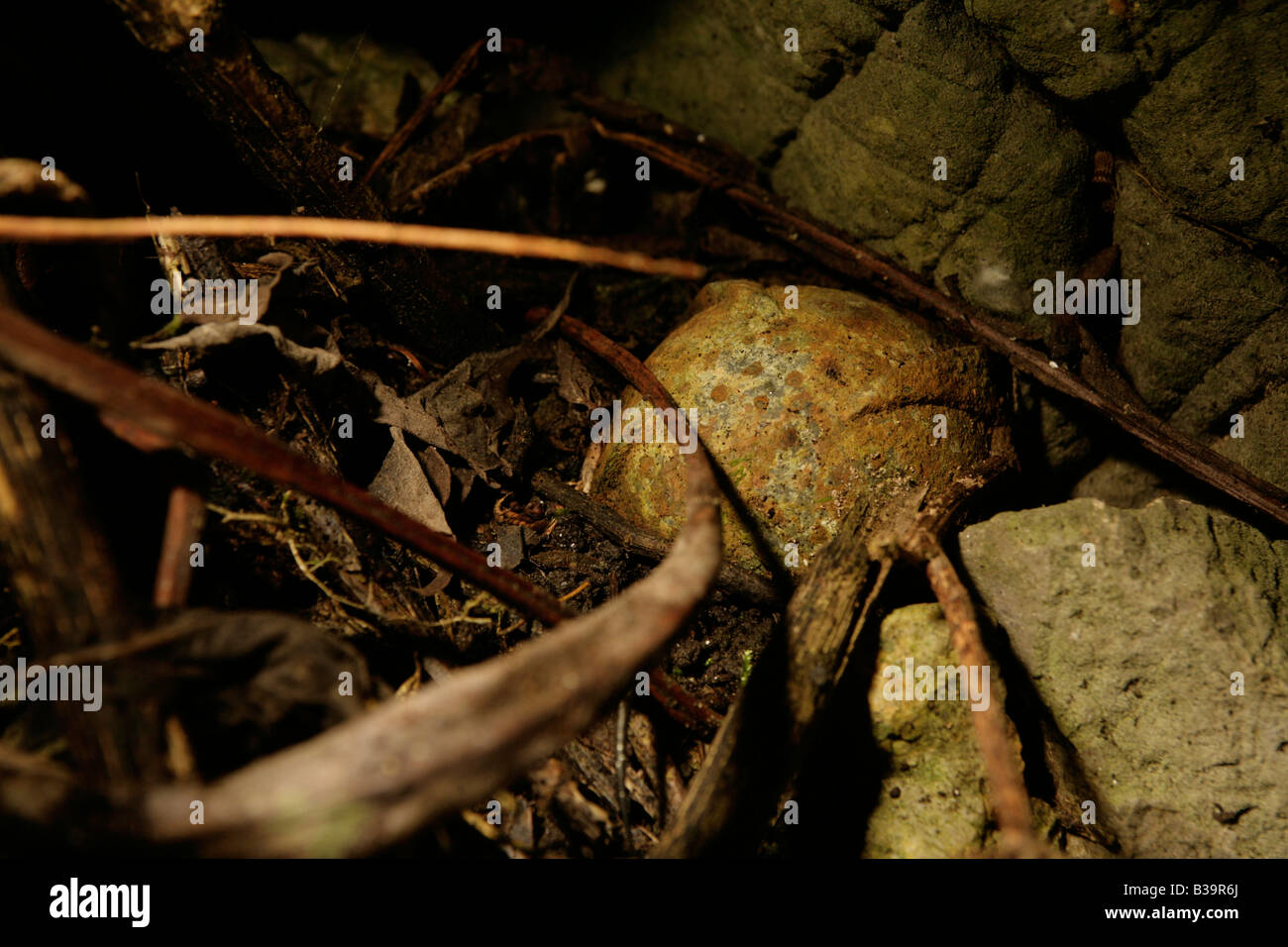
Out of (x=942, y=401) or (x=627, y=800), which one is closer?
(x=627, y=800)

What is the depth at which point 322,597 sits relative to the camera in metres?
2.18

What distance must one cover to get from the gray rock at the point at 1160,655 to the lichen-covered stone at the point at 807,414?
16.8 inches

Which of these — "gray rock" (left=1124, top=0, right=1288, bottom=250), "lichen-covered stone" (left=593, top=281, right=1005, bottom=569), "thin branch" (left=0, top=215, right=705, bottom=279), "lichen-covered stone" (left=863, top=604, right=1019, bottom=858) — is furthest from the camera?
"lichen-covered stone" (left=593, top=281, right=1005, bottom=569)

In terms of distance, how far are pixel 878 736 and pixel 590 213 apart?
9.15 ft

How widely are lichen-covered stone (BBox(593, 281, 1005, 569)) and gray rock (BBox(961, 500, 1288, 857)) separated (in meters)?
0.43

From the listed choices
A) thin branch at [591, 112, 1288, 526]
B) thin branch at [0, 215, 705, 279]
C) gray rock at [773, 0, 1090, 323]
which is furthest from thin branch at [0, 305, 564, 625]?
gray rock at [773, 0, 1090, 323]

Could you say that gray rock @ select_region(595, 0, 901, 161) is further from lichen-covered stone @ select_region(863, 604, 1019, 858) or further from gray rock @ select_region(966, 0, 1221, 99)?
lichen-covered stone @ select_region(863, 604, 1019, 858)

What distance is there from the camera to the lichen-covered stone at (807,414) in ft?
7.77

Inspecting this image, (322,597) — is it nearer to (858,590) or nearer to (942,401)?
(858,590)

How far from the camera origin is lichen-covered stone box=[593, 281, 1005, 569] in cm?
237

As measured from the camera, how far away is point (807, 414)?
2396 mm

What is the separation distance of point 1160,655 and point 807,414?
131 centimetres
